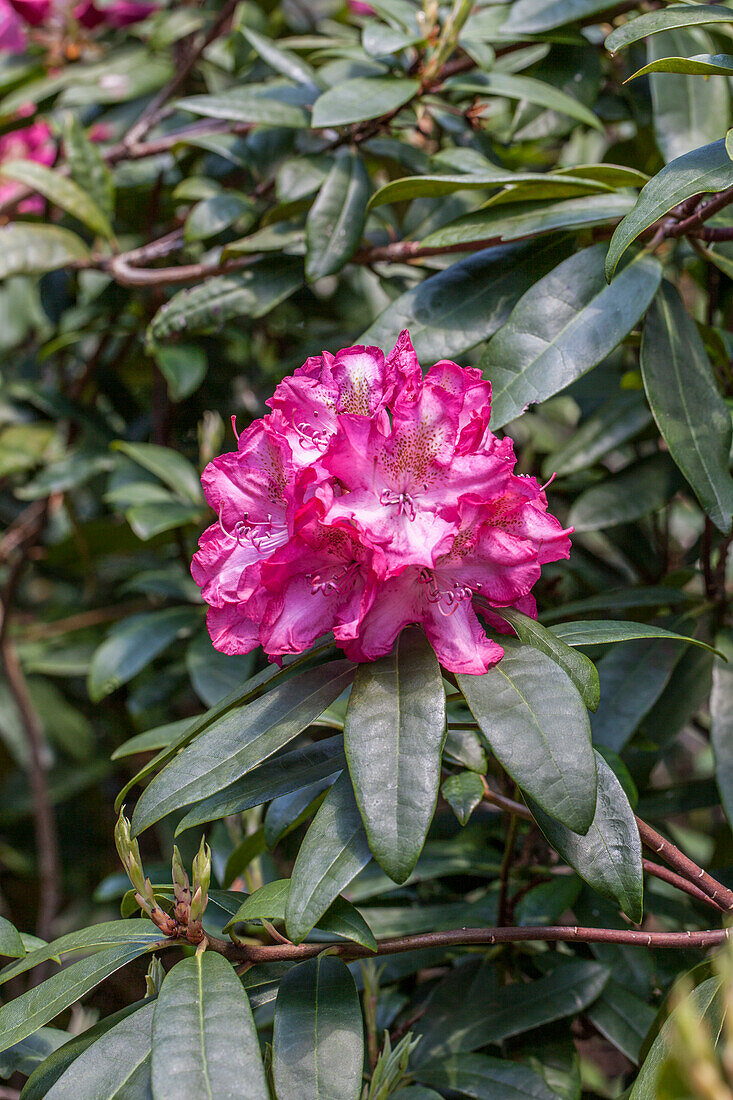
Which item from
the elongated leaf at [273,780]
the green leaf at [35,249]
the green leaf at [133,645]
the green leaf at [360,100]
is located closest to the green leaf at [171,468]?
the green leaf at [133,645]

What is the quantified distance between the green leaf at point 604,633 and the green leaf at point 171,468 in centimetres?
69

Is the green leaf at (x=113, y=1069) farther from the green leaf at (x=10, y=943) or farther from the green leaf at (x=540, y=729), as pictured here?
the green leaf at (x=540, y=729)

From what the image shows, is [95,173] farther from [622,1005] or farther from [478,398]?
[622,1005]

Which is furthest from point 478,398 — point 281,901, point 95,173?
point 95,173

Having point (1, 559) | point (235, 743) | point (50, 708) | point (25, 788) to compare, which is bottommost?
point (25, 788)

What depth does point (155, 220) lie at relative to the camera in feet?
5.14

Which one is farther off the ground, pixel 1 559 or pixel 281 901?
pixel 281 901

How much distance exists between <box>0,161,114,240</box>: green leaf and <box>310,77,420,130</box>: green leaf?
47 cm

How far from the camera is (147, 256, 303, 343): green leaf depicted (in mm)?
1075

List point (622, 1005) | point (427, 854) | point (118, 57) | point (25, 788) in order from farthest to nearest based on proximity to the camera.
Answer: point (25, 788) → point (118, 57) → point (427, 854) → point (622, 1005)

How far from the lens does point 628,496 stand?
105cm

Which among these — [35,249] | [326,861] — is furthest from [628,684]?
[35,249]

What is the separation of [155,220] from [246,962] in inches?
51.3

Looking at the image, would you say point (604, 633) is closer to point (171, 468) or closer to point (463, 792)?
A: point (463, 792)
